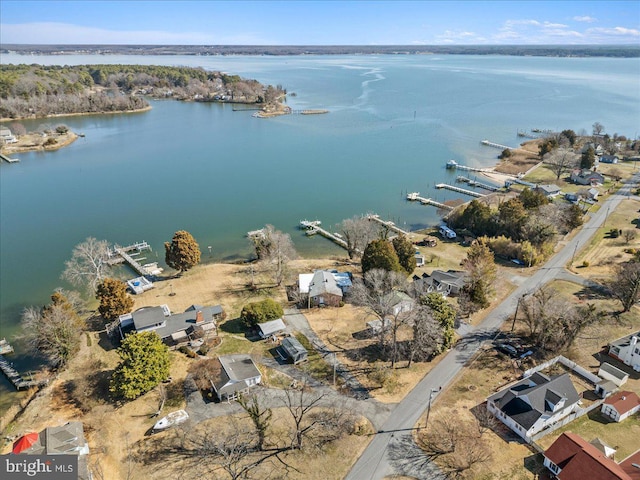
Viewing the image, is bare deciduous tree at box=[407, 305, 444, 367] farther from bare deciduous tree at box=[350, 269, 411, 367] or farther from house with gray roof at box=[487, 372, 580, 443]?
house with gray roof at box=[487, 372, 580, 443]

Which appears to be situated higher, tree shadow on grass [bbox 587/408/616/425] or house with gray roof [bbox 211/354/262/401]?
house with gray roof [bbox 211/354/262/401]

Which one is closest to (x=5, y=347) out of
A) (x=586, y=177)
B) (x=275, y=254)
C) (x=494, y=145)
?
(x=275, y=254)

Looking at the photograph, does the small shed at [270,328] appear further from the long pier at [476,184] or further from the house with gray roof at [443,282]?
the long pier at [476,184]

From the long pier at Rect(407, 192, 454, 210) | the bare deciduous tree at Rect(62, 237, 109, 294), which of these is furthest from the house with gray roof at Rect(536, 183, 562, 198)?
the bare deciduous tree at Rect(62, 237, 109, 294)

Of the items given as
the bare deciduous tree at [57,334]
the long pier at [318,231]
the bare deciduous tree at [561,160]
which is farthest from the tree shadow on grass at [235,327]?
the bare deciduous tree at [561,160]

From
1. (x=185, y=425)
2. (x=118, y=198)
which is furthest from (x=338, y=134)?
(x=185, y=425)

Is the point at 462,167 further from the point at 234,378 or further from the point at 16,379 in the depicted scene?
the point at 16,379
